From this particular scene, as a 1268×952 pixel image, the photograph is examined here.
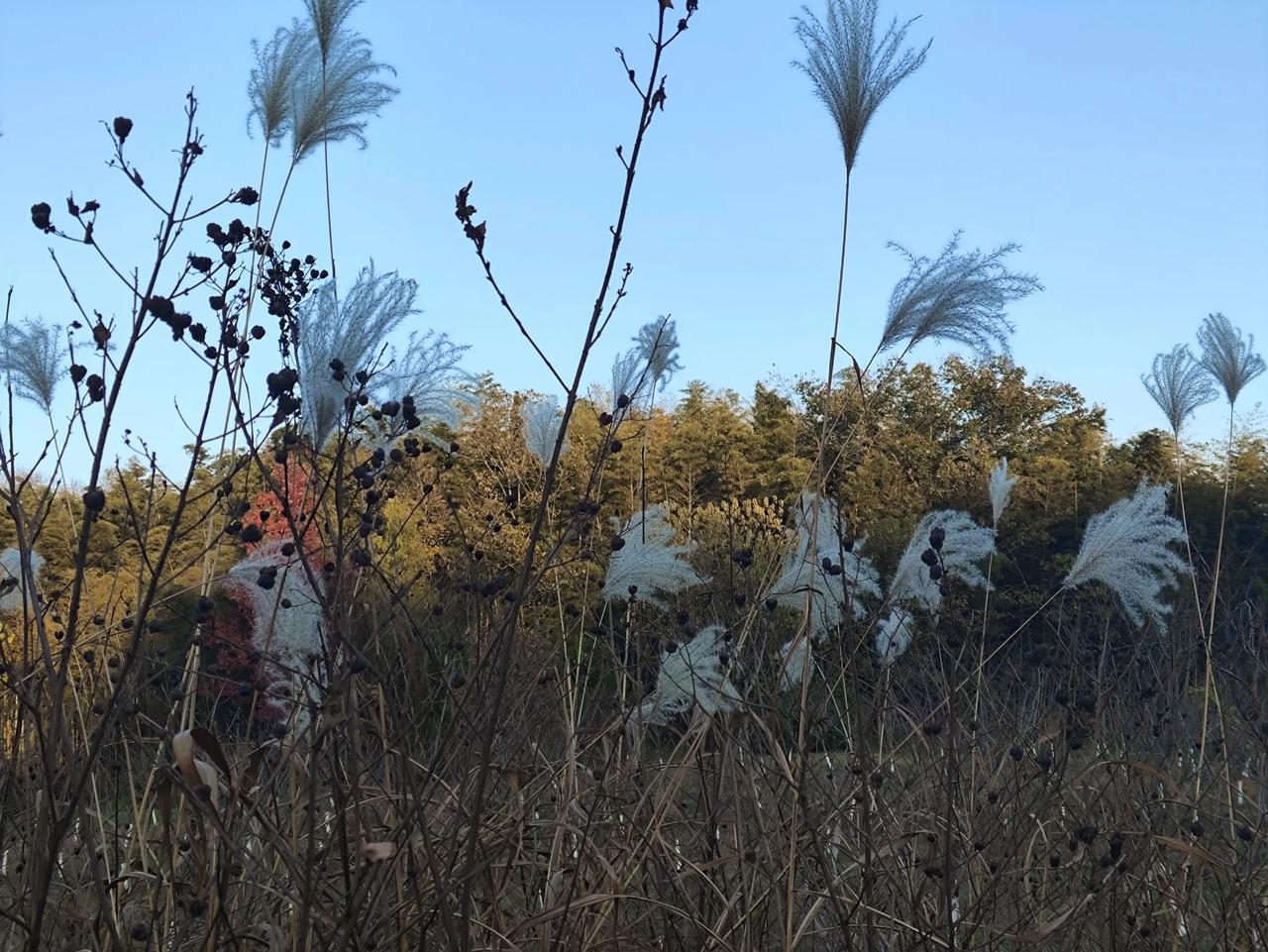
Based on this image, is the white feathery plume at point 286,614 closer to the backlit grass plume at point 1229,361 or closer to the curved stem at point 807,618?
the curved stem at point 807,618

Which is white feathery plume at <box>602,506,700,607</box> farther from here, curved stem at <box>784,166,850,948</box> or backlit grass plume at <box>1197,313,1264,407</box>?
backlit grass plume at <box>1197,313,1264,407</box>

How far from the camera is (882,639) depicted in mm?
3332

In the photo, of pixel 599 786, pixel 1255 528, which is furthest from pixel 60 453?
pixel 1255 528

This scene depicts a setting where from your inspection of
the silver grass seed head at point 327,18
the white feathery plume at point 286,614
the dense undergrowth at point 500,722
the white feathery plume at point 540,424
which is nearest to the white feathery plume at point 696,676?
the dense undergrowth at point 500,722

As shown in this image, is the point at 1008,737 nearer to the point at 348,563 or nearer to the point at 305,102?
the point at 348,563

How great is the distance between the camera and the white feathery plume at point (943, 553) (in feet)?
8.63

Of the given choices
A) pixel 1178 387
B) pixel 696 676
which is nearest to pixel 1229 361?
pixel 1178 387

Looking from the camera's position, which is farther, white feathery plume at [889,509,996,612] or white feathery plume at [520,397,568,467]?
white feathery plume at [520,397,568,467]

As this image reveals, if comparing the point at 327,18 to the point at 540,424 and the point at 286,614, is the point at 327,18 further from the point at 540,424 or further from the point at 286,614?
the point at 286,614

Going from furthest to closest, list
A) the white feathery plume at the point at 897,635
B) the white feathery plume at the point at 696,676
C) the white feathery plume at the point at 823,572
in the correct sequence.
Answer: the white feathery plume at the point at 897,635
the white feathery plume at the point at 823,572
the white feathery plume at the point at 696,676

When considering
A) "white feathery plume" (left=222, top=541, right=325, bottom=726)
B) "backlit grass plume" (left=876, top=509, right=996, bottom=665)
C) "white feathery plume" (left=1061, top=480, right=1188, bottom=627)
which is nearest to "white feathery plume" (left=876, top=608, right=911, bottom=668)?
"backlit grass plume" (left=876, top=509, right=996, bottom=665)

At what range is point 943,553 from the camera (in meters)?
2.69

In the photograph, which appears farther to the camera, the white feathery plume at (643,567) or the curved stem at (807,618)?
the white feathery plume at (643,567)

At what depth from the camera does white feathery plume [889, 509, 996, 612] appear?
263 centimetres
